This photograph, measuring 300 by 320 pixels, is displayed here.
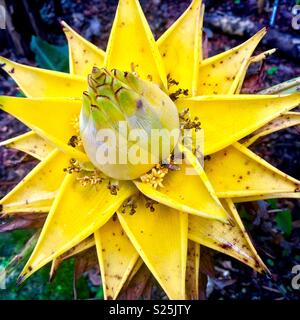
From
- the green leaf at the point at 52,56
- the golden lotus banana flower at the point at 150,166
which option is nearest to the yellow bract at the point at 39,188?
the golden lotus banana flower at the point at 150,166

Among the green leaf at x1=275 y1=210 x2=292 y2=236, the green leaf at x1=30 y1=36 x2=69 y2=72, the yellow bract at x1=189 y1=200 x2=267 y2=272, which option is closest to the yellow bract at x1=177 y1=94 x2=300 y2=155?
the yellow bract at x1=189 y1=200 x2=267 y2=272

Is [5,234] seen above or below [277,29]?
below

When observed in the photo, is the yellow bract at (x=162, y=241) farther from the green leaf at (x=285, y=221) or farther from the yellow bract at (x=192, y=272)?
the green leaf at (x=285, y=221)

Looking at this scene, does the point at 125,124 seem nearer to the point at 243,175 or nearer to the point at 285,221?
the point at 243,175

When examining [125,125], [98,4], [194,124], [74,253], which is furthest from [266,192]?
[98,4]

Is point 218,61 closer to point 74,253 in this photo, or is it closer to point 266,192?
point 266,192

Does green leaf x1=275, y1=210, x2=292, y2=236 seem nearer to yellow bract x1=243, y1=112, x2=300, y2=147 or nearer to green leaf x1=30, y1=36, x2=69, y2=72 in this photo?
yellow bract x1=243, y1=112, x2=300, y2=147
